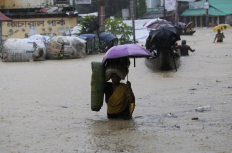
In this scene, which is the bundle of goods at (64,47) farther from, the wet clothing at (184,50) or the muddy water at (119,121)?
the muddy water at (119,121)

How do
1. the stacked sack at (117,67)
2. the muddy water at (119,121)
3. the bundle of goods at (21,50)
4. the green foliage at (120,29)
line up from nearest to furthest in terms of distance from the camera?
the muddy water at (119,121) → the stacked sack at (117,67) → the bundle of goods at (21,50) → the green foliage at (120,29)

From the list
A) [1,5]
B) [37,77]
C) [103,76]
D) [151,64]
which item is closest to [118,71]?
[103,76]

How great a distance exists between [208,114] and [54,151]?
2.98 m

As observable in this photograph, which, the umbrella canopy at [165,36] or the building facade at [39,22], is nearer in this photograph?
the umbrella canopy at [165,36]

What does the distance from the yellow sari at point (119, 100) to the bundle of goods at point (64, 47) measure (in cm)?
1154

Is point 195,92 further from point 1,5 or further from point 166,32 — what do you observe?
point 1,5

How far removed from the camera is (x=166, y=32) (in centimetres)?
1146

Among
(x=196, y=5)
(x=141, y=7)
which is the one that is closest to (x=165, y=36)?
(x=196, y=5)

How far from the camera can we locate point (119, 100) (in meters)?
5.06

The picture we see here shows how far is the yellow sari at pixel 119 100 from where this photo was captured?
5.02 m

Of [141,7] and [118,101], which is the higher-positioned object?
[141,7]

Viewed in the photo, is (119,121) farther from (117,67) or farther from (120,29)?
(120,29)

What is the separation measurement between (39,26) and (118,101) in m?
26.7

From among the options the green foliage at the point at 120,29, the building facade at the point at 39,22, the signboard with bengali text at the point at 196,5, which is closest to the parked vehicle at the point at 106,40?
the green foliage at the point at 120,29
